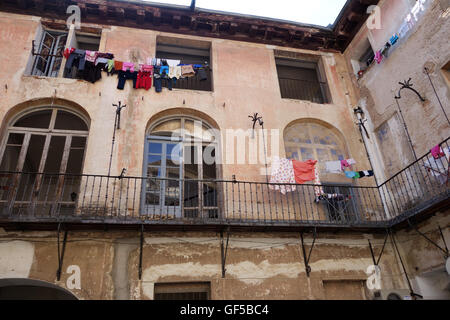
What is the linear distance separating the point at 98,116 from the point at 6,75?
9.00ft

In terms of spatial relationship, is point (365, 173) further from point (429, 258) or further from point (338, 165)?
point (429, 258)

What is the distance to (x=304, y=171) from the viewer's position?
973 cm

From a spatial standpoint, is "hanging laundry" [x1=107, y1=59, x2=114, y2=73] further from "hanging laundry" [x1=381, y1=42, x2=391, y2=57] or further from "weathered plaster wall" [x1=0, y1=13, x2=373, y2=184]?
"hanging laundry" [x1=381, y1=42, x2=391, y2=57]

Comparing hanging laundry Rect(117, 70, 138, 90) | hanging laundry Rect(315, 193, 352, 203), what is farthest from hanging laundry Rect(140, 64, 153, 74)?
hanging laundry Rect(315, 193, 352, 203)

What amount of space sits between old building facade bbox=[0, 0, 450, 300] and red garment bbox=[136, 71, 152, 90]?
0.23 meters

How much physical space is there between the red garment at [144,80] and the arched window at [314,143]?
4290 mm

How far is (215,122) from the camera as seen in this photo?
10414mm

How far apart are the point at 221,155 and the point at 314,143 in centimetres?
308

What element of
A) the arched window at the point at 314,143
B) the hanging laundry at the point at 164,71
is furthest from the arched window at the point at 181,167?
the arched window at the point at 314,143

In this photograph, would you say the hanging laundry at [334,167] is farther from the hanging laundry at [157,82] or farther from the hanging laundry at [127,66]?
the hanging laundry at [127,66]

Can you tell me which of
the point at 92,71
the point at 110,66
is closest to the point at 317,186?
the point at 110,66

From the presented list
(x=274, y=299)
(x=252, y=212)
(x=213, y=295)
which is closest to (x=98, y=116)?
(x=252, y=212)

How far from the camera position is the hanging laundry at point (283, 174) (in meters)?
9.41

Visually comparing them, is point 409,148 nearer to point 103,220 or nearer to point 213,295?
point 213,295
